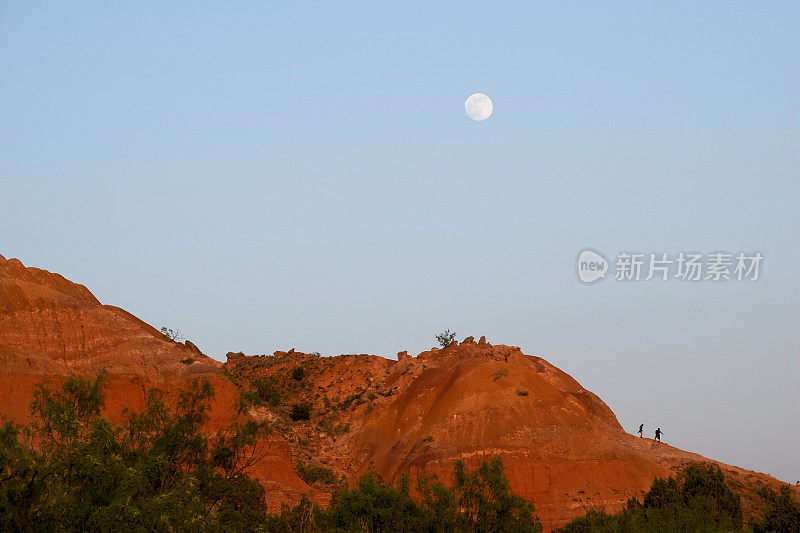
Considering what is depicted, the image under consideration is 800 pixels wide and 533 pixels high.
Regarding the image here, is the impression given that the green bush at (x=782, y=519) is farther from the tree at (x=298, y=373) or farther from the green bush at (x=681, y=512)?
the tree at (x=298, y=373)

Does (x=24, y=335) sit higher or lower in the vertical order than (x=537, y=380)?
lower

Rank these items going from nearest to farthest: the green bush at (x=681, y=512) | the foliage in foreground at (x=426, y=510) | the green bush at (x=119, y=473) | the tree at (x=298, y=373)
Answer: the green bush at (x=119, y=473) < the foliage in foreground at (x=426, y=510) < the green bush at (x=681, y=512) < the tree at (x=298, y=373)

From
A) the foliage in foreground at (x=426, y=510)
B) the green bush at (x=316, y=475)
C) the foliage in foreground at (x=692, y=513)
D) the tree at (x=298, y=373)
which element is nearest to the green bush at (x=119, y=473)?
the foliage in foreground at (x=426, y=510)

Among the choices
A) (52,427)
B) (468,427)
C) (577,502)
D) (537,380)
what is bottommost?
(52,427)

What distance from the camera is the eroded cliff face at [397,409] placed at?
72.4 metres

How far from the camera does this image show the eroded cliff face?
2852 inches

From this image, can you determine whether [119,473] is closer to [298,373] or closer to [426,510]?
[426,510]

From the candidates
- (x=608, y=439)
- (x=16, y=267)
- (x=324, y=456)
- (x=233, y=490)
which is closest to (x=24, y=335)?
(x=16, y=267)

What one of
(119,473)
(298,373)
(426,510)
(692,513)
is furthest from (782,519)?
(298,373)

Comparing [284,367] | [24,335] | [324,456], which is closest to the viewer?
[24,335]

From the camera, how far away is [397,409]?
96500 mm

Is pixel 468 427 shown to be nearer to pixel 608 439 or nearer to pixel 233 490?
pixel 608 439

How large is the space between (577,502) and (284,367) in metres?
52.9

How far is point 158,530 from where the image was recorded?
26438 mm
